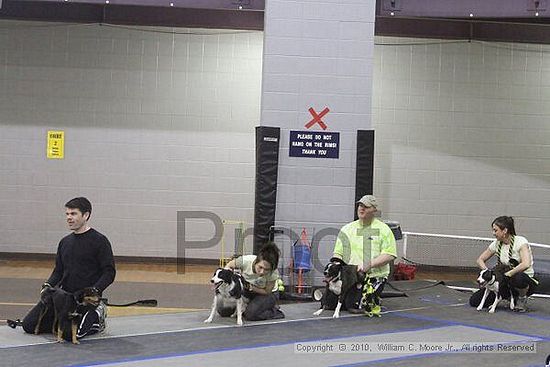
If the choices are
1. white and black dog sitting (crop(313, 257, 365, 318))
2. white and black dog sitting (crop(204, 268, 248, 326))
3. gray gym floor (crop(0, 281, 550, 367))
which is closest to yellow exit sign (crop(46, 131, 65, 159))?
gray gym floor (crop(0, 281, 550, 367))

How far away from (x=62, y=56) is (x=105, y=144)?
1.63 metres

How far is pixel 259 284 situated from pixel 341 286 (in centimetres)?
93

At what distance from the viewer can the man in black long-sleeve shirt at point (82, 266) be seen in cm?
682

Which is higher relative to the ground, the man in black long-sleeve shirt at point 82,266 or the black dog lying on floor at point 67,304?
the man in black long-sleeve shirt at point 82,266

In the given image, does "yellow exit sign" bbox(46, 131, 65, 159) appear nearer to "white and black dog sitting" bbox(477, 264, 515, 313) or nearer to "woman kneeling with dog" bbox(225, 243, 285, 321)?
"woman kneeling with dog" bbox(225, 243, 285, 321)

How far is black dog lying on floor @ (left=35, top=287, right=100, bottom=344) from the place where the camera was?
6602 millimetres

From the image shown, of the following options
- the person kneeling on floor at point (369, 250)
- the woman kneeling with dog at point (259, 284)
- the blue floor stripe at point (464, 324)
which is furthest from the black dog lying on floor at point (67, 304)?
the blue floor stripe at point (464, 324)

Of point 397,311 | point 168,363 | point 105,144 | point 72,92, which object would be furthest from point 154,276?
point 168,363

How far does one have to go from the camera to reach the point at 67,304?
21.6ft

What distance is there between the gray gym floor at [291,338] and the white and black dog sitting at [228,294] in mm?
120

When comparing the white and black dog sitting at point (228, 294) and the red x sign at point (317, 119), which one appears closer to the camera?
the white and black dog sitting at point (228, 294)

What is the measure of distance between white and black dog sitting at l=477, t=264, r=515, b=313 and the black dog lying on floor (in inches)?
162

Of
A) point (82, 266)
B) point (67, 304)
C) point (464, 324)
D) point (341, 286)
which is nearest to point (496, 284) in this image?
point (464, 324)

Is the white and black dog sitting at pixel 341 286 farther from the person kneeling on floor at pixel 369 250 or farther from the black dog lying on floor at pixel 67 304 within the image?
the black dog lying on floor at pixel 67 304
